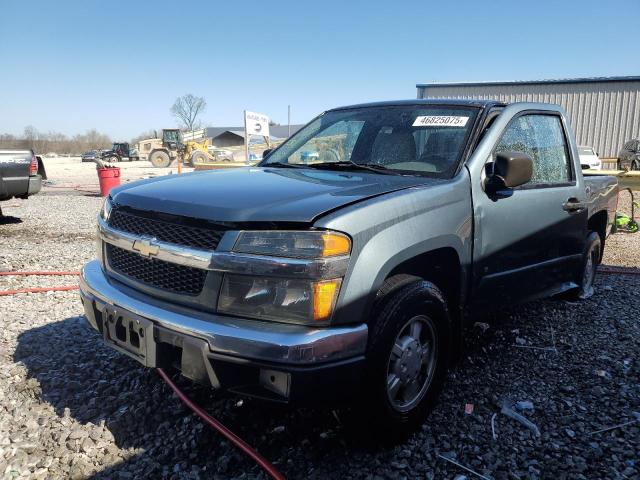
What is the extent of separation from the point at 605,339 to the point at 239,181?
123 inches

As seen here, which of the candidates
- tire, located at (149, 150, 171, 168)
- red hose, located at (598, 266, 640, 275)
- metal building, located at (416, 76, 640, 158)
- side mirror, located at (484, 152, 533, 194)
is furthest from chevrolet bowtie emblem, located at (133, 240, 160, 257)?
tire, located at (149, 150, 171, 168)

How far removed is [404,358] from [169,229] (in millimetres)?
1255

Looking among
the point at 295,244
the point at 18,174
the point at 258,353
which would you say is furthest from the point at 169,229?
the point at 18,174

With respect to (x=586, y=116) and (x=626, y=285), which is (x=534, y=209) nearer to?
(x=626, y=285)

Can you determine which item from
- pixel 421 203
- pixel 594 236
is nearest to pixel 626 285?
pixel 594 236

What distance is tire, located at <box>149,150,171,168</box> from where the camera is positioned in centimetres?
3622

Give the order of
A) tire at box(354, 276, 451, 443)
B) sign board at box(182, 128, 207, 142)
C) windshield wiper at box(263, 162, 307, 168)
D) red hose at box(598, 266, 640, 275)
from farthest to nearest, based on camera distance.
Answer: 1. sign board at box(182, 128, 207, 142)
2. red hose at box(598, 266, 640, 275)
3. windshield wiper at box(263, 162, 307, 168)
4. tire at box(354, 276, 451, 443)

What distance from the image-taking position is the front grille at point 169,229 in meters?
2.06

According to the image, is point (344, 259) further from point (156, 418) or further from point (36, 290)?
point (36, 290)

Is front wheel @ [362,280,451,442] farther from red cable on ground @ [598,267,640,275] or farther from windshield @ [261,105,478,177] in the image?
red cable on ground @ [598,267,640,275]

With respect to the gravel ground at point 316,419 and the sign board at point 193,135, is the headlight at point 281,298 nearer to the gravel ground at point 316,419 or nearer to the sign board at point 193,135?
the gravel ground at point 316,419

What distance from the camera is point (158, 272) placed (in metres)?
2.27

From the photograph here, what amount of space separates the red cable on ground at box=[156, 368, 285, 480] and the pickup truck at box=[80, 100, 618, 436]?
440mm

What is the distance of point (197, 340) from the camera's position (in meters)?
1.94
